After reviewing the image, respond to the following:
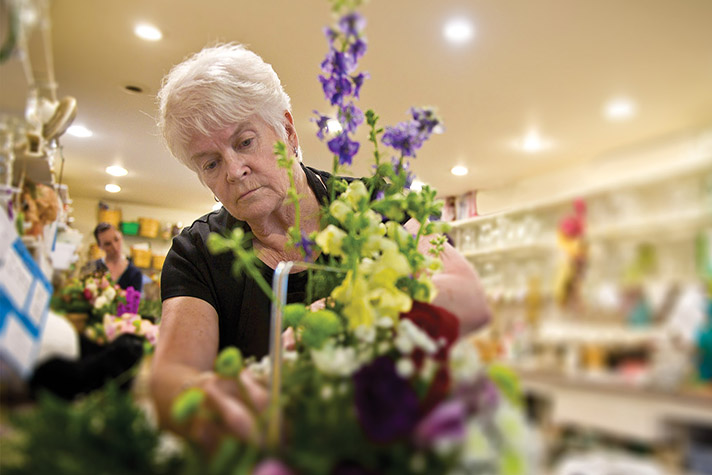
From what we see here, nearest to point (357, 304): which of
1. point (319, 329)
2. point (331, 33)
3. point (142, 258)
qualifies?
point (319, 329)

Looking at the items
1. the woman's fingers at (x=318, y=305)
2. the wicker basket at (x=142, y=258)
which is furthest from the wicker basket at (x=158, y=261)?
the woman's fingers at (x=318, y=305)

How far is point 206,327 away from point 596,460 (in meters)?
0.68

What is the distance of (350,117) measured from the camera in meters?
0.81

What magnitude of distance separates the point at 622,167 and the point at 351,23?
1.22 feet

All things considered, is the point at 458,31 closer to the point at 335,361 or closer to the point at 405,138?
the point at 405,138

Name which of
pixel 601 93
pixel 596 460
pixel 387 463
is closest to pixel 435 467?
pixel 387 463

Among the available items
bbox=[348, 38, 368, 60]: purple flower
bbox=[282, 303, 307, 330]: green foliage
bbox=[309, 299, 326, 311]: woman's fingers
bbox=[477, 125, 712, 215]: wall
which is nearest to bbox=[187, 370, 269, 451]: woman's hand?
bbox=[282, 303, 307, 330]: green foliage

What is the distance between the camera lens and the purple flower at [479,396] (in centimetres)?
44

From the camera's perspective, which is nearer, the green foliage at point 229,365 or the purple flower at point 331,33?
the green foliage at point 229,365

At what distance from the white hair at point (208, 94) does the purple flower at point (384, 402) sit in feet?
1.96

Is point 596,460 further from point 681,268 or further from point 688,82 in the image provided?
point 688,82

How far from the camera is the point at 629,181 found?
0.52 m

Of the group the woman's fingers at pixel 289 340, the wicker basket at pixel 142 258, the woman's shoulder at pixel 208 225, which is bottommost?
the woman's fingers at pixel 289 340

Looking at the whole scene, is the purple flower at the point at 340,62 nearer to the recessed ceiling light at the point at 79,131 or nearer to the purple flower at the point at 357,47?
the purple flower at the point at 357,47
